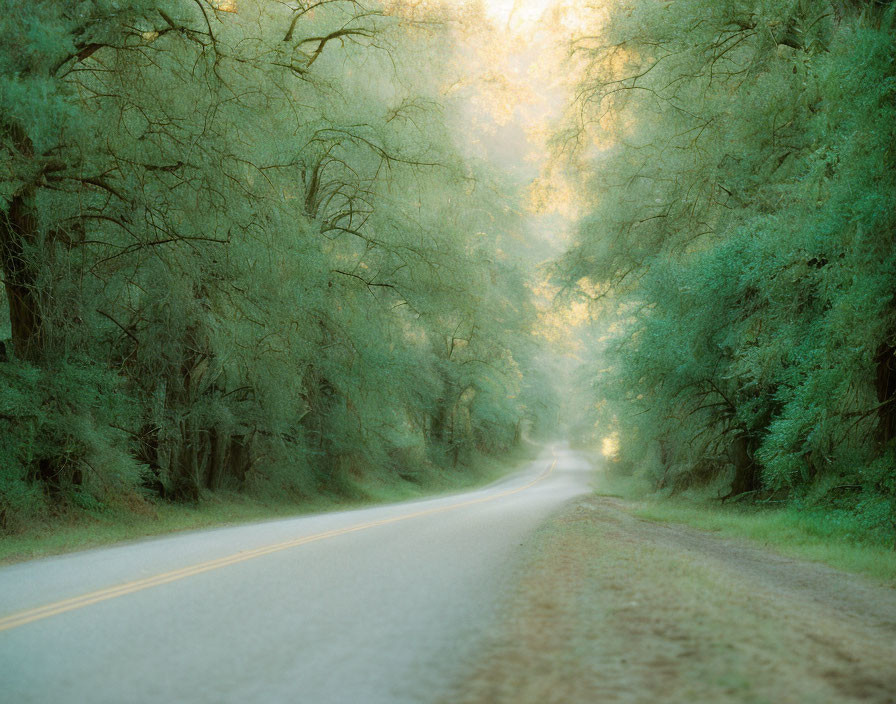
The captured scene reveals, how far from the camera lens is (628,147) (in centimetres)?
2047

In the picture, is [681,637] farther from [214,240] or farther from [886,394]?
[886,394]

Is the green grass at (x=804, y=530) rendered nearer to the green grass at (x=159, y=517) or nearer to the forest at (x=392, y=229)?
the forest at (x=392, y=229)

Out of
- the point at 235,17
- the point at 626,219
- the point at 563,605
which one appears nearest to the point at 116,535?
the point at 563,605

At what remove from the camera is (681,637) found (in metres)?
4.92

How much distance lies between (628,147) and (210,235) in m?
12.6

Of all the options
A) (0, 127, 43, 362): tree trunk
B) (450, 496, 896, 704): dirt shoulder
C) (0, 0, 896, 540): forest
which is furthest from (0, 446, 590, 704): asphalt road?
(0, 0, 896, 540): forest

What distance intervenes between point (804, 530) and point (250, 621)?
34.1 feet

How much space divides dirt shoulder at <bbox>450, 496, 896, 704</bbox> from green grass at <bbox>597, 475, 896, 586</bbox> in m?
0.89

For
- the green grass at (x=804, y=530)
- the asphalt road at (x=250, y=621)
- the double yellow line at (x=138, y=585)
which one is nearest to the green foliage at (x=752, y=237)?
the green grass at (x=804, y=530)

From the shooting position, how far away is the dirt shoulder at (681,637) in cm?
401

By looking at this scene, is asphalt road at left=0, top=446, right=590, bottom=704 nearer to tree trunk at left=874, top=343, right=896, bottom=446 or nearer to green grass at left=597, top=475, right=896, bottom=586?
green grass at left=597, top=475, right=896, bottom=586

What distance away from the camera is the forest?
11.2m

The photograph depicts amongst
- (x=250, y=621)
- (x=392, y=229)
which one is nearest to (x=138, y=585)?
(x=250, y=621)

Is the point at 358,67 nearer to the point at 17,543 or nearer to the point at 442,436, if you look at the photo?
the point at 17,543
